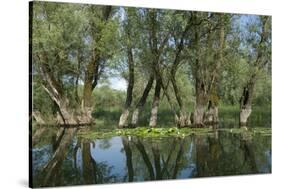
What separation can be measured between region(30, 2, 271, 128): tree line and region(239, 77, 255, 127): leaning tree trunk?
0.04 ft

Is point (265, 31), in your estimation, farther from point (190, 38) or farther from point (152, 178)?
point (152, 178)

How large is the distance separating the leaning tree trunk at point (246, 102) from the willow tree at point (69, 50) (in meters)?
2.05

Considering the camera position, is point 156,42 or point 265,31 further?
point 265,31

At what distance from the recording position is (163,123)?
329 inches

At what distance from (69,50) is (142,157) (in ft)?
5.29

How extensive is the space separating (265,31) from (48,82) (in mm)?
3124

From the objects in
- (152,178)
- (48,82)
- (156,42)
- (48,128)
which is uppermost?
(156,42)

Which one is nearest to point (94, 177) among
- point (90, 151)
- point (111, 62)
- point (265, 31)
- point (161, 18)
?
point (90, 151)

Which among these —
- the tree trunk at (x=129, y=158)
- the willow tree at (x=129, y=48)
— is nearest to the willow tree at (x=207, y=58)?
the willow tree at (x=129, y=48)

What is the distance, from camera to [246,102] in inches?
348

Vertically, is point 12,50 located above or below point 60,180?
above

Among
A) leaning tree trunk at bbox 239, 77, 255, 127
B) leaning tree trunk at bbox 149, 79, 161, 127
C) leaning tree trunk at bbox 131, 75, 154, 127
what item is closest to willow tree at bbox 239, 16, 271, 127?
leaning tree trunk at bbox 239, 77, 255, 127

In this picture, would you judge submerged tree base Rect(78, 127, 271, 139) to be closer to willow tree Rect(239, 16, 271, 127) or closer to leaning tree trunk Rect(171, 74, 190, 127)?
leaning tree trunk Rect(171, 74, 190, 127)

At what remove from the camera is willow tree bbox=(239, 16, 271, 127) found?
882cm
